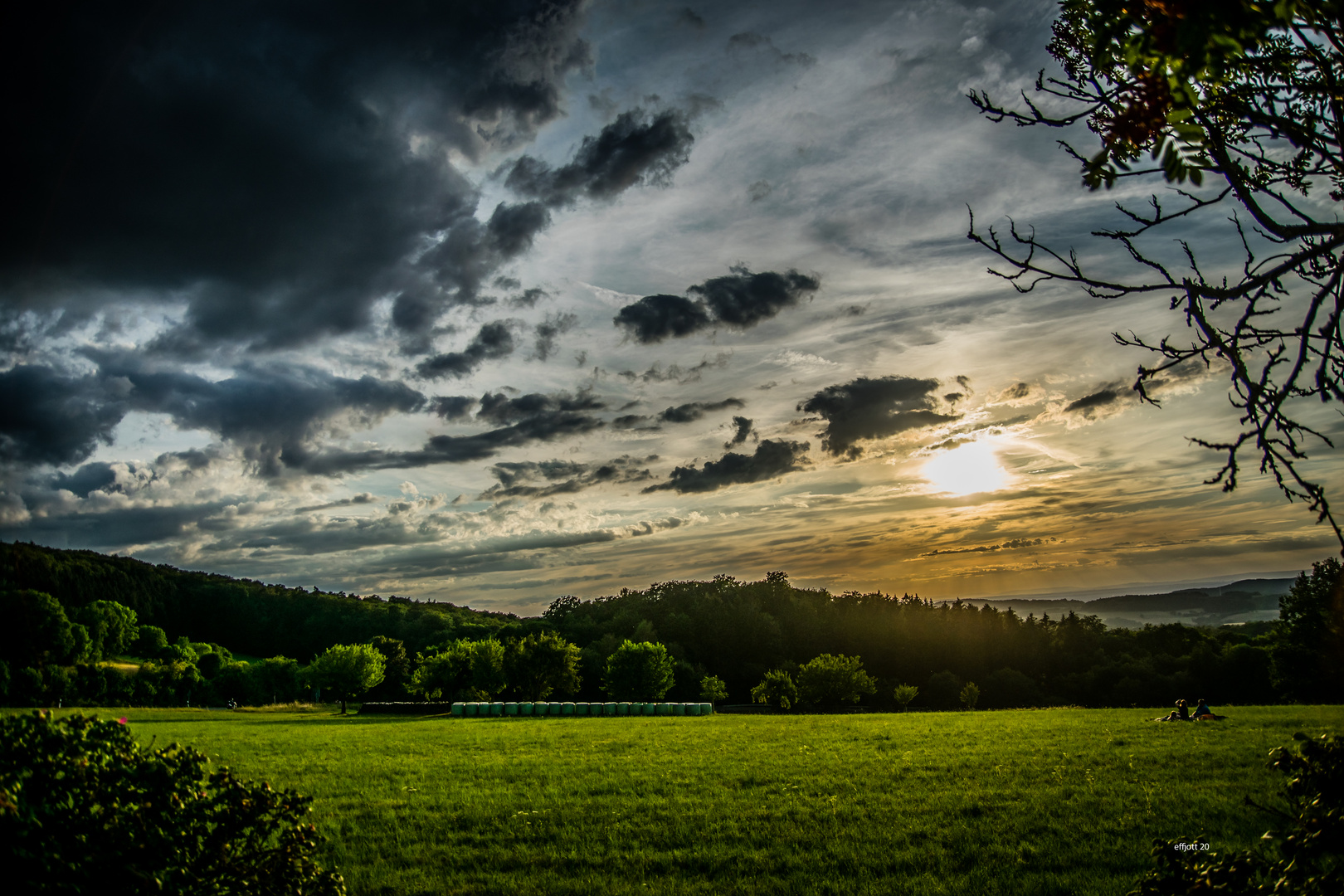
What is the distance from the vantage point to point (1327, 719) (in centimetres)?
2653

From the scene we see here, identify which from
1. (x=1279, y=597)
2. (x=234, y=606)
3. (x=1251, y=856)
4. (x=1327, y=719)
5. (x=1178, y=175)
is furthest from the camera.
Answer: (x=234, y=606)

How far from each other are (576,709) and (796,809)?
167ft

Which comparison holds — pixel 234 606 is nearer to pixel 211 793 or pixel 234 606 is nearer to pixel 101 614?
pixel 101 614

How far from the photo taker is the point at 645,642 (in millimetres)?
81125

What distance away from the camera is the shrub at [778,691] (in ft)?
250

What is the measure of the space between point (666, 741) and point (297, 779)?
1329 cm

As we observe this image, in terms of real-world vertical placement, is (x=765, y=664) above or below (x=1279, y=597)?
below

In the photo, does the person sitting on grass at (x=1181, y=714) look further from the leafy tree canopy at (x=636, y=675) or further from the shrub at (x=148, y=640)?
the shrub at (x=148, y=640)

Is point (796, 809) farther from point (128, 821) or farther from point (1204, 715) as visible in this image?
point (1204, 715)

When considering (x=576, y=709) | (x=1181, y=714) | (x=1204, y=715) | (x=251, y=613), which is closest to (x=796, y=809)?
(x=1181, y=714)

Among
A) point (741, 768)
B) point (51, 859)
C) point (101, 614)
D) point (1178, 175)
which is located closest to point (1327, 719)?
point (741, 768)

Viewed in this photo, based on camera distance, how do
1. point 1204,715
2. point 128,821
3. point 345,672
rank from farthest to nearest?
point 345,672 → point 1204,715 → point 128,821

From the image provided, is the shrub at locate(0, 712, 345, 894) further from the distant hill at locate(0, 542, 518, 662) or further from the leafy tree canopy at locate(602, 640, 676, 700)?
the distant hill at locate(0, 542, 518, 662)

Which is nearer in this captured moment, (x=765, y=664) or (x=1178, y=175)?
(x=1178, y=175)
